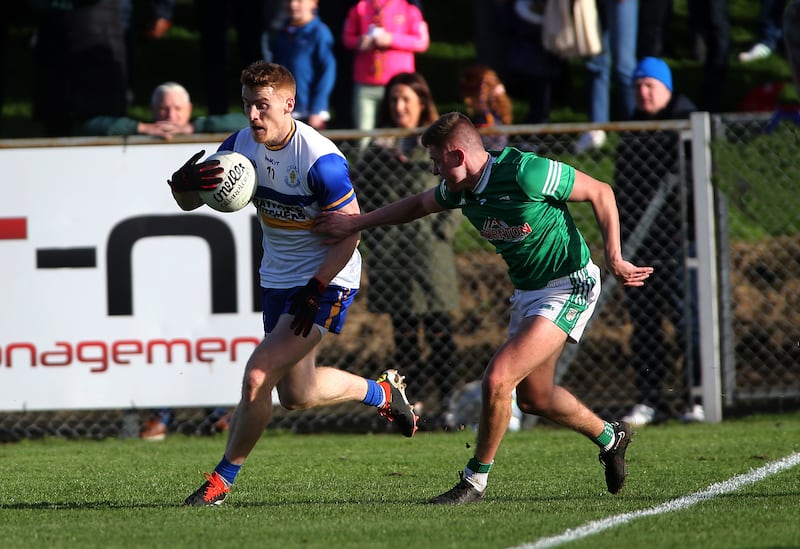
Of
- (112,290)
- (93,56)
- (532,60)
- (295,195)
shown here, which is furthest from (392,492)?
(532,60)

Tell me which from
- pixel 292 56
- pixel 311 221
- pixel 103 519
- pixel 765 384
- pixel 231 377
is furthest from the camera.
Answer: pixel 292 56

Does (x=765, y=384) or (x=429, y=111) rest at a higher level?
(x=429, y=111)

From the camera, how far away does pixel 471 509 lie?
666 cm

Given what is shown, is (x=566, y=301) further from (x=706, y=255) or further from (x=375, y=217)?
(x=706, y=255)

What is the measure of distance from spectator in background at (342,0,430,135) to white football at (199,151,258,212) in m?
5.30

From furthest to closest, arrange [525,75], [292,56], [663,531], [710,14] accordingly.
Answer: [710,14]
[525,75]
[292,56]
[663,531]

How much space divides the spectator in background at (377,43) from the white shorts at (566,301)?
535 centimetres

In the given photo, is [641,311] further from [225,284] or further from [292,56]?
[292,56]

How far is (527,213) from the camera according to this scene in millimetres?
6840

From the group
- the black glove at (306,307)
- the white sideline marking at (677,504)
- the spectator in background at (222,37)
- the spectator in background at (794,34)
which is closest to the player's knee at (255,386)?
the black glove at (306,307)

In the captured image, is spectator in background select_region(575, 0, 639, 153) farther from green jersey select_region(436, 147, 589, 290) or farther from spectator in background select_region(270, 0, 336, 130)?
green jersey select_region(436, 147, 589, 290)

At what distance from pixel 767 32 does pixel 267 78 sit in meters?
11.9

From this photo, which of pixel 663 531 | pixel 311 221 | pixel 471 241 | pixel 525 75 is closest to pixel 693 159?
pixel 471 241

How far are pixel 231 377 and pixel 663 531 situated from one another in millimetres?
4845
